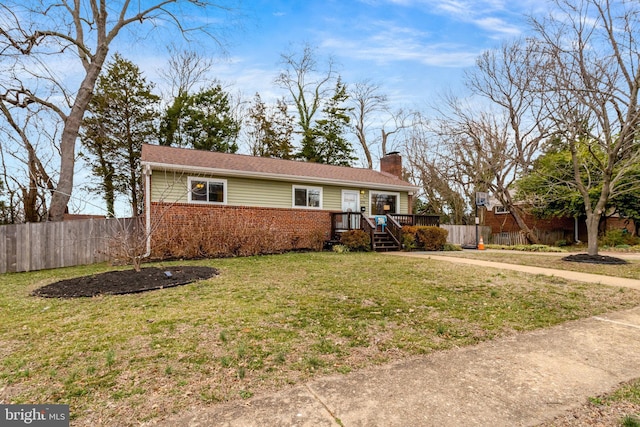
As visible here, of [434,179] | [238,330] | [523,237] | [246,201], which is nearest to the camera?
[238,330]

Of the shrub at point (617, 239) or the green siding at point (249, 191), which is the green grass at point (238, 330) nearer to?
the green siding at point (249, 191)

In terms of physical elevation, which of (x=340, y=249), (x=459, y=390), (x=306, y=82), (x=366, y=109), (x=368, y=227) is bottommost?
(x=459, y=390)

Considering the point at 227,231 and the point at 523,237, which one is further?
the point at 523,237

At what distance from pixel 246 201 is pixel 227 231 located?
2074 millimetres

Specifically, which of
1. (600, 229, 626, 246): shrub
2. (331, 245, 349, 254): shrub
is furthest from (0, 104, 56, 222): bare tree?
(600, 229, 626, 246): shrub

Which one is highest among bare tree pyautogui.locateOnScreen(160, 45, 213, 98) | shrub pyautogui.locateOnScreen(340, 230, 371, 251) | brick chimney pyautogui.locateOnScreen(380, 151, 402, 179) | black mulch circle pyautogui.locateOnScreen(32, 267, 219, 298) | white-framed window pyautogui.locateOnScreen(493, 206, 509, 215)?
bare tree pyautogui.locateOnScreen(160, 45, 213, 98)

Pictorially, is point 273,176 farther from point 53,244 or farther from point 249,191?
point 53,244

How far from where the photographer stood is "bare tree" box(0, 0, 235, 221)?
12758mm

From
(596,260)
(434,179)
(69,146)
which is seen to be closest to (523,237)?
(434,179)

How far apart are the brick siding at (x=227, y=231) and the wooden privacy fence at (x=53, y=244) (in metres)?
1.02

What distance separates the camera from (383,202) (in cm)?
1672

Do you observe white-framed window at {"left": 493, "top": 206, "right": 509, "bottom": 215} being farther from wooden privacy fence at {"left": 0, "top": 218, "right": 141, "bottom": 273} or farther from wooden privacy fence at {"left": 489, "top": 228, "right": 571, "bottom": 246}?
wooden privacy fence at {"left": 0, "top": 218, "right": 141, "bottom": 273}

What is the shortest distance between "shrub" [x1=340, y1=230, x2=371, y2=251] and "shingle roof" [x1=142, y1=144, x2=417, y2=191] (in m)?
2.66

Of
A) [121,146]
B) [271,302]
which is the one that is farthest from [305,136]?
[271,302]
